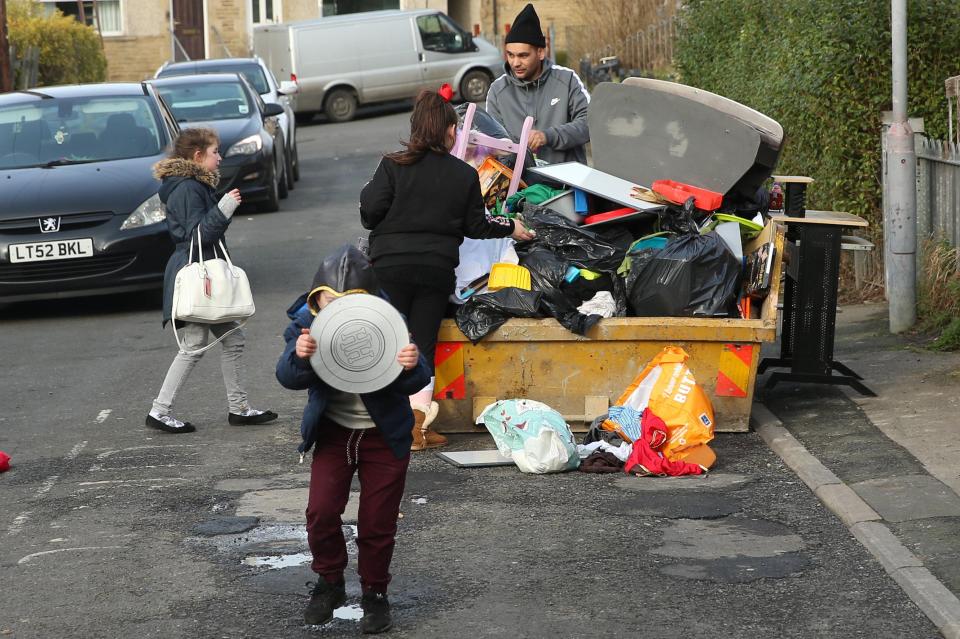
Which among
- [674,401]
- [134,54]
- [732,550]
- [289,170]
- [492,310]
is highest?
[134,54]

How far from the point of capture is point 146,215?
11617 millimetres

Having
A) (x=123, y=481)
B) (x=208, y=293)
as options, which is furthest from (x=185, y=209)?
(x=123, y=481)

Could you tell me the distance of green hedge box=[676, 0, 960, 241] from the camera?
10.6 m

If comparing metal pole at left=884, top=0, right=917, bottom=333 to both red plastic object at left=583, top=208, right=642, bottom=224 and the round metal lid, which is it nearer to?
red plastic object at left=583, top=208, right=642, bottom=224

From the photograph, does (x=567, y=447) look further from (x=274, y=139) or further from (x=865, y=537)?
(x=274, y=139)

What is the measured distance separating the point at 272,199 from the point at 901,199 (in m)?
9.92

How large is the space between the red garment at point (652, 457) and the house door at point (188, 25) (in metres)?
35.4

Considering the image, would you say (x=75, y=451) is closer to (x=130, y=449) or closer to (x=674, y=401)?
(x=130, y=449)

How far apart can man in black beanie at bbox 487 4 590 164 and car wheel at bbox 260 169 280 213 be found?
9.14 meters

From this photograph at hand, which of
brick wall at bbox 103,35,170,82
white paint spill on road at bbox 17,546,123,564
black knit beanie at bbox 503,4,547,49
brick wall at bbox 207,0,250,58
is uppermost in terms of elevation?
brick wall at bbox 207,0,250,58

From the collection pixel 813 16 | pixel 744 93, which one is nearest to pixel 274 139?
pixel 744 93

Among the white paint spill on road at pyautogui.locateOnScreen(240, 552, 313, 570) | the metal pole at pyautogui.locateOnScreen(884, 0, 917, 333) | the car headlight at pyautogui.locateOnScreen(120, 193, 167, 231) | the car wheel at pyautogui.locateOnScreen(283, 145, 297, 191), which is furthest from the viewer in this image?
the car wheel at pyautogui.locateOnScreen(283, 145, 297, 191)

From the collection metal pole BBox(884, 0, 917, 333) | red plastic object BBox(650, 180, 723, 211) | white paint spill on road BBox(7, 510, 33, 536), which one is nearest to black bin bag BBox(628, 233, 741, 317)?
red plastic object BBox(650, 180, 723, 211)

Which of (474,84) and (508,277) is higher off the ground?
(474,84)
